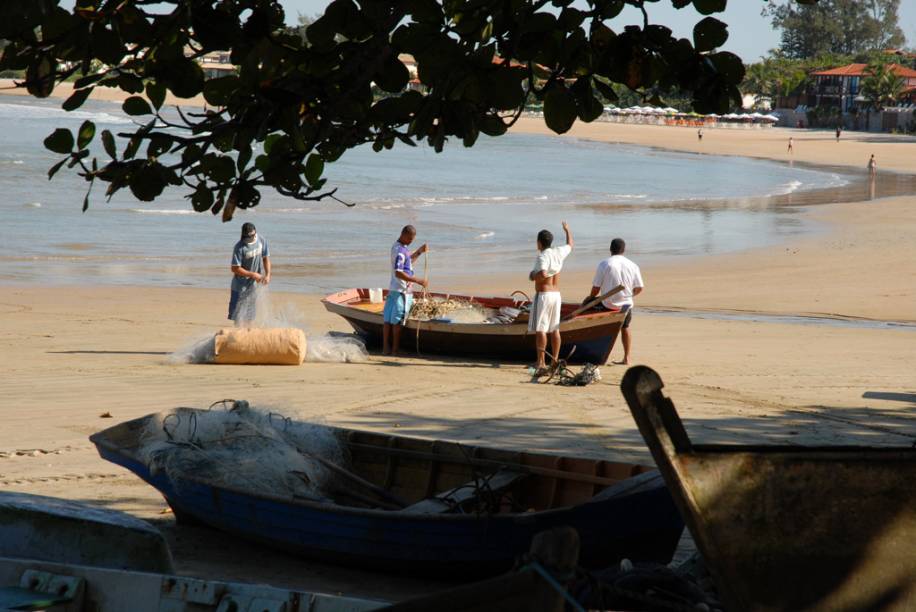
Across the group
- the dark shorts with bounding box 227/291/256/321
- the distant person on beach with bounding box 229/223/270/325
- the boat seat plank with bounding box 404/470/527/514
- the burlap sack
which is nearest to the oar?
the burlap sack

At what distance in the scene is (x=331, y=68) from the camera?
4.61 m

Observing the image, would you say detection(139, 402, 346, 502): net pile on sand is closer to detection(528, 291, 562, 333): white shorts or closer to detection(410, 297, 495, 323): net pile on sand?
detection(528, 291, 562, 333): white shorts

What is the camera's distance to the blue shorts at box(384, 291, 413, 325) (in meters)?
13.5

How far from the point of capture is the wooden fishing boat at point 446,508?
637cm

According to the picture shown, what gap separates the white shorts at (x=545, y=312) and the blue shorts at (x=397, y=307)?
1.65 metres

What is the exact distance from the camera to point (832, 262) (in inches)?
944

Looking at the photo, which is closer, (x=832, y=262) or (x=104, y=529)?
(x=104, y=529)

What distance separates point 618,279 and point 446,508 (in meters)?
6.49

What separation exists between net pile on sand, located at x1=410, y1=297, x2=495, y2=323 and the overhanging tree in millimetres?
9238

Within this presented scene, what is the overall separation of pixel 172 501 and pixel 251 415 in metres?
0.75

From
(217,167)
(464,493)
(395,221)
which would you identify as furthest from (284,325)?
(395,221)

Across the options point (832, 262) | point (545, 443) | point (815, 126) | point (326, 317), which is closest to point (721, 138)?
point (815, 126)

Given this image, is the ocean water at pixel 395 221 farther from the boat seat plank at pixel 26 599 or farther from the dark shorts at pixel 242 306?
the boat seat plank at pixel 26 599

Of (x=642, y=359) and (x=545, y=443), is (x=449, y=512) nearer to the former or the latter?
(x=545, y=443)
